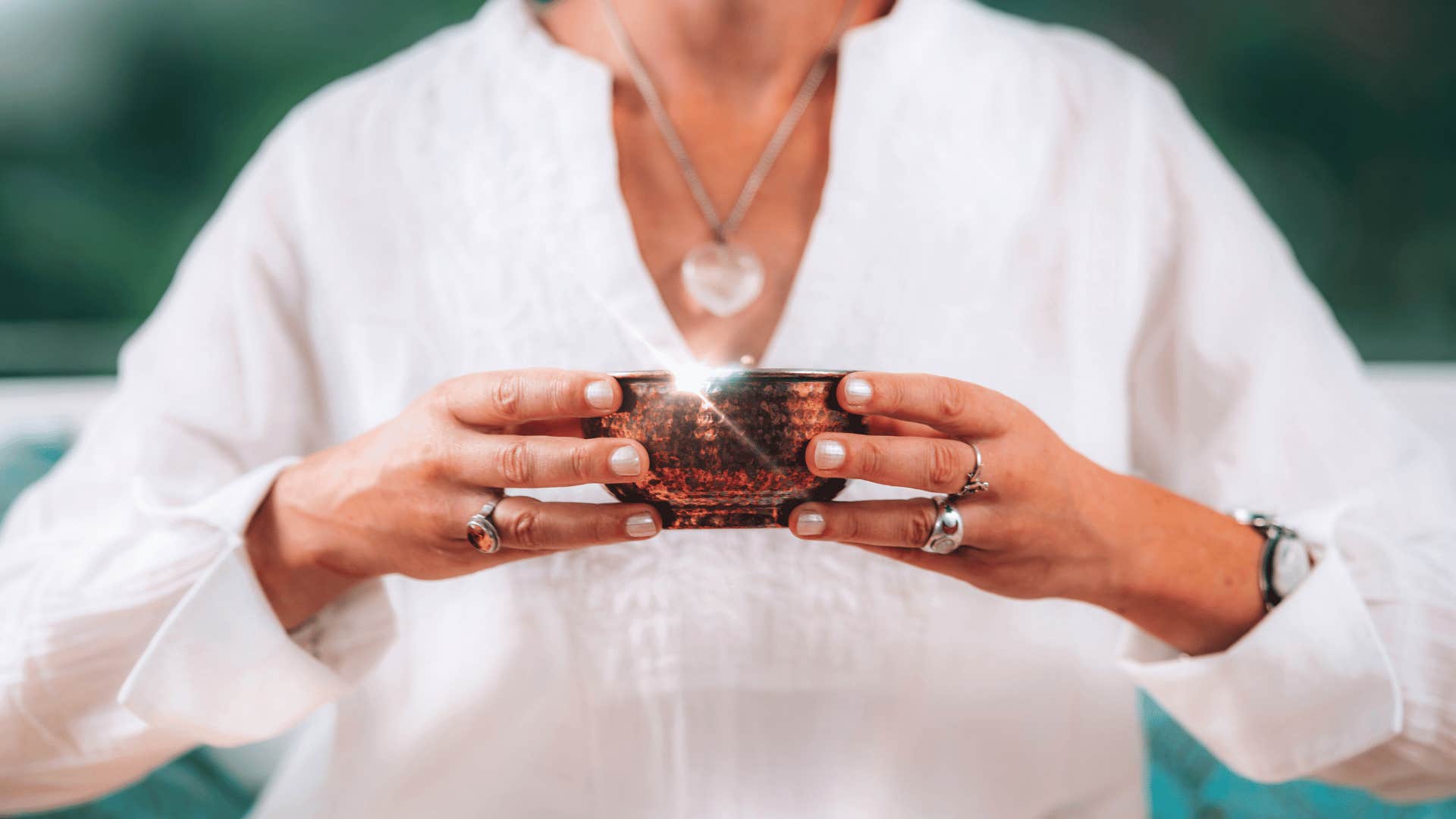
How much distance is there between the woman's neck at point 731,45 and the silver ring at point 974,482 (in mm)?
400

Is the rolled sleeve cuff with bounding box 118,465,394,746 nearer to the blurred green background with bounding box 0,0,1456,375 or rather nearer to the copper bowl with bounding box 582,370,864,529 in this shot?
the copper bowl with bounding box 582,370,864,529

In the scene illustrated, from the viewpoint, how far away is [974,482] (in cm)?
43

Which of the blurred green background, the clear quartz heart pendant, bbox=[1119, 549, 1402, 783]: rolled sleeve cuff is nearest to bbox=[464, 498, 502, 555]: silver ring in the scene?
the clear quartz heart pendant

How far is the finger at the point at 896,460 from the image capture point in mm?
386

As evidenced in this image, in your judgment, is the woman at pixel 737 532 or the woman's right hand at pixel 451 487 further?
the woman at pixel 737 532

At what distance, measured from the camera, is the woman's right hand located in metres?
0.40

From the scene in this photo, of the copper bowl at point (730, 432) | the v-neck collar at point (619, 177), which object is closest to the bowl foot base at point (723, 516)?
the copper bowl at point (730, 432)

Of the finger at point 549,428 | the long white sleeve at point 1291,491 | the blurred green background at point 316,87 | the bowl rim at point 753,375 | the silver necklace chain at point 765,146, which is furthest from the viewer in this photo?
the blurred green background at point 316,87

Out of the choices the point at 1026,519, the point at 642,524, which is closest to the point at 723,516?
the point at 642,524

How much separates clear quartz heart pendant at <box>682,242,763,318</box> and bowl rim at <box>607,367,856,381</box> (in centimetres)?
27

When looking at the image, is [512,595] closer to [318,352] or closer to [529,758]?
[529,758]

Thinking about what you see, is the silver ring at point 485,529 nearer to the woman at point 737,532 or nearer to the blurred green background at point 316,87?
the woman at point 737,532

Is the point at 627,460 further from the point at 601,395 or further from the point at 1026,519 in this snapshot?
the point at 1026,519

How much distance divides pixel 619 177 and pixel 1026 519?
1.29ft
